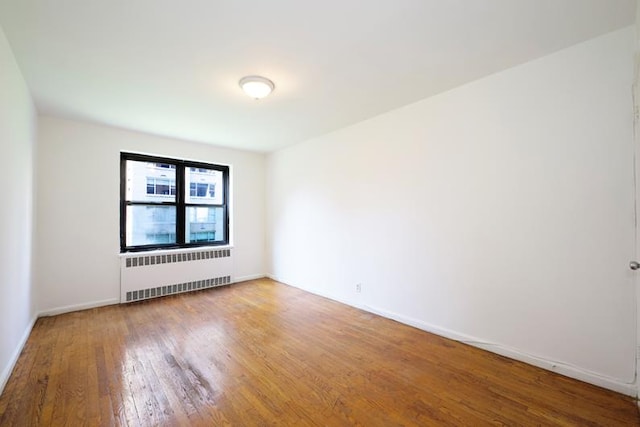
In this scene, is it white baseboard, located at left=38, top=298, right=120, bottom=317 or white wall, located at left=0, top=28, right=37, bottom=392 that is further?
white baseboard, located at left=38, top=298, right=120, bottom=317

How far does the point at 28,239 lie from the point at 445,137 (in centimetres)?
459

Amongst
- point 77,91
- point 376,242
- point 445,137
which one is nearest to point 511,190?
point 445,137

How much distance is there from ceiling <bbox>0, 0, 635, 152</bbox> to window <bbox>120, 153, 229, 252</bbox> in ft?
4.27

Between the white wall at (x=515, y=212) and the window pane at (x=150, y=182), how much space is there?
3087 millimetres

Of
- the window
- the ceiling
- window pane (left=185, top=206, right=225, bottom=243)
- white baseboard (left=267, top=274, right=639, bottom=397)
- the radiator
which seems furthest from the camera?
window pane (left=185, top=206, right=225, bottom=243)

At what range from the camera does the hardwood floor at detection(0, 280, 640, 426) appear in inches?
69.4

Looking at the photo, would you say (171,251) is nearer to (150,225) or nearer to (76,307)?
(150,225)

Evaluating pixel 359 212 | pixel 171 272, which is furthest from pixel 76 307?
pixel 359 212

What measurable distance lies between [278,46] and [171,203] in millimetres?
3499

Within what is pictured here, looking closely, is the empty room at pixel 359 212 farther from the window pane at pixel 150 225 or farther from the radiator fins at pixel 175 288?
the window pane at pixel 150 225

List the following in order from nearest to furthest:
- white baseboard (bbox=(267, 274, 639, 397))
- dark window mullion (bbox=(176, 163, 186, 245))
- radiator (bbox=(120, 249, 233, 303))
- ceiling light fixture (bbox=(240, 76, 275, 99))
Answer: white baseboard (bbox=(267, 274, 639, 397)) → ceiling light fixture (bbox=(240, 76, 275, 99)) → radiator (bbox=(120, 249, 233, 303)) → dark window mullion (bbox=(176, 163, 186, 245))

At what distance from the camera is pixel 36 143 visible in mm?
3379

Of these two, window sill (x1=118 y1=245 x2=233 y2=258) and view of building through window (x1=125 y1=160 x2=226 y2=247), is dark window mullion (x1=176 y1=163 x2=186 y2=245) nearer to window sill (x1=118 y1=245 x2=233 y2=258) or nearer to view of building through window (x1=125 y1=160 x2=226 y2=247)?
view of building through window (x1=125 y1=160 x2=226 y2=247)

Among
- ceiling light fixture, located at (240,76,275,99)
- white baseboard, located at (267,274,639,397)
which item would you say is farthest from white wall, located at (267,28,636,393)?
ceiling light fixture, located at (240,76,275,99)
